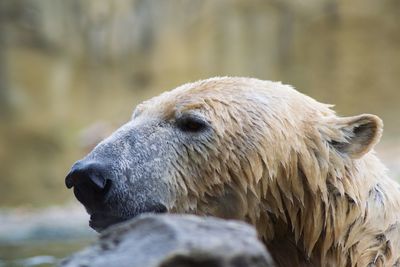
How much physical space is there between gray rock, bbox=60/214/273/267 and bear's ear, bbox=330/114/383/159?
126cm

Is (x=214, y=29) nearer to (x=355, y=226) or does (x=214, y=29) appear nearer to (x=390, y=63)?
(x=390, y=63)

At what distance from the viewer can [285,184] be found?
7.58 feet

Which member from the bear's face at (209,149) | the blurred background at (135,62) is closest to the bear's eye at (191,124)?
the bear's face at (209,149)

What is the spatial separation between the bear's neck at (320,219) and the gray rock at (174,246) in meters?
1.12

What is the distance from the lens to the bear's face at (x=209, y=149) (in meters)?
2.16

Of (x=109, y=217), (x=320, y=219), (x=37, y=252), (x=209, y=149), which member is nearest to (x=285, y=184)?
(x=320, y=219)

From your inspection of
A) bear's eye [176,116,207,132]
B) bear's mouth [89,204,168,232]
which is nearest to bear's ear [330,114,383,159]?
bear's eye [176,116,207,132]

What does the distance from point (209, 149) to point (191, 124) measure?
0.10 meters

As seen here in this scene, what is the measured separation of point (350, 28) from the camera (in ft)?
43.4

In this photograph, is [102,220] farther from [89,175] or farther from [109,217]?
[89,175]

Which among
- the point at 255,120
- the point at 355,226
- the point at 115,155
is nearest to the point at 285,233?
the point at 355,226

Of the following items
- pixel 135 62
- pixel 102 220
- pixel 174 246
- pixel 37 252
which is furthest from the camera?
pixel 135 62

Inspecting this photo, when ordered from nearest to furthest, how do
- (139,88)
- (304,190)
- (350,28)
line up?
(304,190) → (139,88) → (350,28)

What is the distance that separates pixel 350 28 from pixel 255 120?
11306 mm
